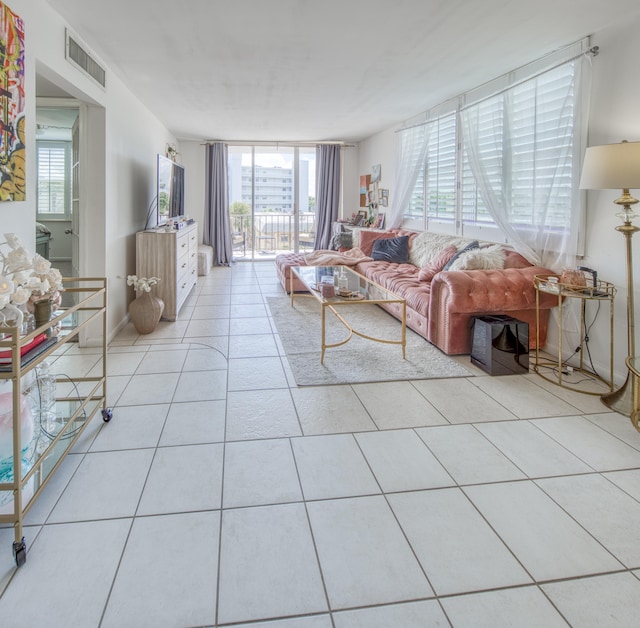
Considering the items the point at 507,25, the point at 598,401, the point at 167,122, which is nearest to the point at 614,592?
the point at 598,401

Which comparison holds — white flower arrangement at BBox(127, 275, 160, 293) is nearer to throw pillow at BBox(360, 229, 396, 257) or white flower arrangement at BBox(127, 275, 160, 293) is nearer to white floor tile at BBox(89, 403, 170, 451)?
white floor tile at BBox(89, 403, 170, 451)

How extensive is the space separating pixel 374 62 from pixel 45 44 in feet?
7.67

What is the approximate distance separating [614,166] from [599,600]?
7.24 feet

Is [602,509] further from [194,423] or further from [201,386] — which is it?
[201,386]

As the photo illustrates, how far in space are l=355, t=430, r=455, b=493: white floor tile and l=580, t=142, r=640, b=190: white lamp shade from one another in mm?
1748

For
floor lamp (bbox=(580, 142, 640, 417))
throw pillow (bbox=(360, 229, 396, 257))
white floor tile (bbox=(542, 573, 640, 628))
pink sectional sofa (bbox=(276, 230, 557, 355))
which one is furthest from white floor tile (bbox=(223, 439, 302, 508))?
throw pillow (bbox=(360, 229, 396, 257))

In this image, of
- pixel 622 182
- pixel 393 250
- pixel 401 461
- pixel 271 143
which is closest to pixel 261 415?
pixel 401 461

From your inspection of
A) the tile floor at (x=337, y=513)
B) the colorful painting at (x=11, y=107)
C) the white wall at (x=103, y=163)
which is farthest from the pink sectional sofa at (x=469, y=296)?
the colorful painting at (x=11, y=107)

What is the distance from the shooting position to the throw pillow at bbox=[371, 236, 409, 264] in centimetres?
619

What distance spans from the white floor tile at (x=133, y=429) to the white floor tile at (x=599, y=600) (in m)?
1.76

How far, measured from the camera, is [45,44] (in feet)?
9.18

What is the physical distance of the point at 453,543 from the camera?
5.46ft

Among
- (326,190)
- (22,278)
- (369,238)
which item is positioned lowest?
(22,278)

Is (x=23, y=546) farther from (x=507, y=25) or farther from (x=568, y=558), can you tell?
(x=507, y=25)
